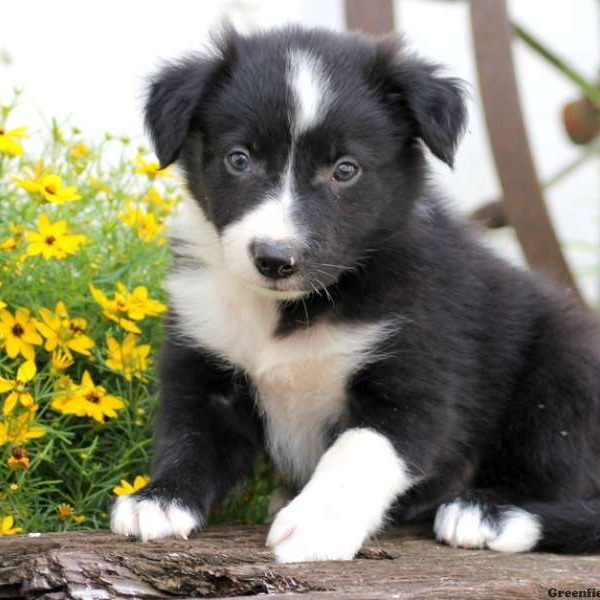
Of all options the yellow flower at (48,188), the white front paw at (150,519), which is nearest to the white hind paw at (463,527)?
the white front paw at (150,519)

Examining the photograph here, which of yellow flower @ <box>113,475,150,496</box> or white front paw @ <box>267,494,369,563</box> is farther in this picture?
yellow flower @ <box>113,475,150,496</box>

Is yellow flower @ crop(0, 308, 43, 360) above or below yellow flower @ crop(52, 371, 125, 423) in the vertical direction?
above

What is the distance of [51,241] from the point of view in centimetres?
370

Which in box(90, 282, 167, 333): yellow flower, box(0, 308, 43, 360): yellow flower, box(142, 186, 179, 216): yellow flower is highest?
box(142, 186, 179, 216): yellow flower

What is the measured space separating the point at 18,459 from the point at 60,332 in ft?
1.43

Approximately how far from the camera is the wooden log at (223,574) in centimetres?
256

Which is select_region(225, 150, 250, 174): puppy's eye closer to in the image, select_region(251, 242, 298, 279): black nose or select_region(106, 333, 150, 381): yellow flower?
select_region(251, 242, 298, 279): black nose

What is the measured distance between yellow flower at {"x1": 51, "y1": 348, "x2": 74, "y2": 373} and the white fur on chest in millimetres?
352

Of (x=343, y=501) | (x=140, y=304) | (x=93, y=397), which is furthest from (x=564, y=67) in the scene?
(x=343, y=501)

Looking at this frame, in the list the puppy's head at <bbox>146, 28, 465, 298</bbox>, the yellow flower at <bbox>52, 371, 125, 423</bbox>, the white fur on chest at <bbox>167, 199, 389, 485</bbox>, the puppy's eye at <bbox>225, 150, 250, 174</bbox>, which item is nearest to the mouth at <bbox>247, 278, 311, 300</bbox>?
the puppy's head at <bbox>146, 28, 465, 298</bbox>

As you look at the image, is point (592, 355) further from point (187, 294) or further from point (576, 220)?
point (576, 220)

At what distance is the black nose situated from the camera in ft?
10.1

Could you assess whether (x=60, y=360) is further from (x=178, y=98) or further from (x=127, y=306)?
(x=178, y=98)

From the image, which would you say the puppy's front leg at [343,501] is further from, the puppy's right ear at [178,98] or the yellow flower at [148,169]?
the yellow flower at [148,169]
